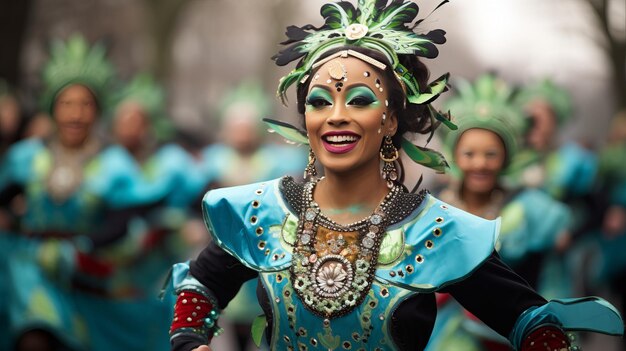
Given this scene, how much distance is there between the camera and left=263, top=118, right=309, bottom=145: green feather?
4840 mm

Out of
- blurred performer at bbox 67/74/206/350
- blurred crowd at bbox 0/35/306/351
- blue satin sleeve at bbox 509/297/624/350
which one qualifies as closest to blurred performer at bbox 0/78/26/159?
blurred performer at bbox 67/74/206/350

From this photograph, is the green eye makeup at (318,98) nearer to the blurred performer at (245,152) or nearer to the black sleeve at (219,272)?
the black sleeve at (219,272)

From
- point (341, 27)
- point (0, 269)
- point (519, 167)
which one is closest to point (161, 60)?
point (0, 269)

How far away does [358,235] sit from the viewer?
449 centimetres

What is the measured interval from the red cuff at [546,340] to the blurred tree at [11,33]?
14.0m

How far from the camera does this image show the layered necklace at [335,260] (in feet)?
14.4

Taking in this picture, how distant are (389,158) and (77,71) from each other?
4.64 m

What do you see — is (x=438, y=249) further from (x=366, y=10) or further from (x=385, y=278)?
(x=366, y=10)

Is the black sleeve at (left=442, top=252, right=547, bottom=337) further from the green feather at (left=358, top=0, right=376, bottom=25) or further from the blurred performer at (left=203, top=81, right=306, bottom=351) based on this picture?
the blurred performer at (left=203, top=81, right=306, bottom=351)

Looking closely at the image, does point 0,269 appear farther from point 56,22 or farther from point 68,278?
point 56,22

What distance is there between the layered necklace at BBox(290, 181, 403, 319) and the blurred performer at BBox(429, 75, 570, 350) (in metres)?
2.41

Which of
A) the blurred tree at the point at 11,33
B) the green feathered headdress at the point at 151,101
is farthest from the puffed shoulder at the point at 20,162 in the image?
the blurred tree at the point at 11,33

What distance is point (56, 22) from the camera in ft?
86.1

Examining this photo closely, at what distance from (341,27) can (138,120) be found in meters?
7.21
